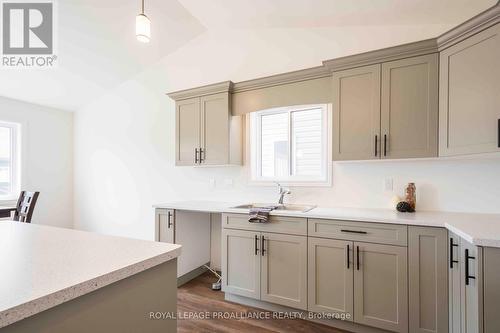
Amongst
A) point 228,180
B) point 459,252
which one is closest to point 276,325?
point 459,252

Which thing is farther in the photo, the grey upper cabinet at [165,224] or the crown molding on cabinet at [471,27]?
the grey upper cabinet at [165,224]

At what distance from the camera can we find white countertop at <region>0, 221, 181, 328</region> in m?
0.60

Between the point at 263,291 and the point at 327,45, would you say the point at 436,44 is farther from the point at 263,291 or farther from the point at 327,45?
the point at 263,291

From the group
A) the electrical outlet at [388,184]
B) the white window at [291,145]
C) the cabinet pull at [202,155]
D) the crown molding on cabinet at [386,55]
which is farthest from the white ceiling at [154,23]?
the cabinet pull at [202,155]

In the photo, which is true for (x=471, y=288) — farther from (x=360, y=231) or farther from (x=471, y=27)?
(x=471, y=27)

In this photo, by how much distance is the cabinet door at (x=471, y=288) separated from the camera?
4.39ft

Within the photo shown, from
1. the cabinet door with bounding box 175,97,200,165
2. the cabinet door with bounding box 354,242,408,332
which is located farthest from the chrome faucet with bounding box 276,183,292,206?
the cabinet door with bounding box 175,97,200,165

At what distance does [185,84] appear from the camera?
11.7 ft

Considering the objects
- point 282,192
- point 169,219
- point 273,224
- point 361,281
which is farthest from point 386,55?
point 169,219

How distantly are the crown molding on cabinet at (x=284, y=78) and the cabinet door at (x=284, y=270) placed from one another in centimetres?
159

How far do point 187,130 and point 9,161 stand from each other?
3124mm

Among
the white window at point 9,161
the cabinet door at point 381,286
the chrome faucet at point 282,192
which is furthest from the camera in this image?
the white window at point 9,161

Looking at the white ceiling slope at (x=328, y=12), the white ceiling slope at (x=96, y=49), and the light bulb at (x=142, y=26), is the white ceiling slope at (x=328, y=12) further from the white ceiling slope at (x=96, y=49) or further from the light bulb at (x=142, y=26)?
the light bulb at (x=142, y=26)

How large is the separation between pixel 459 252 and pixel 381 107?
1224 millimetres
